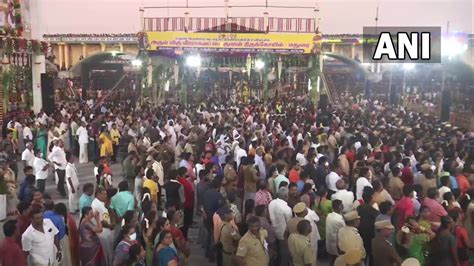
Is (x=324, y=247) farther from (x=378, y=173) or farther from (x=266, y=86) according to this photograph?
(x=266, y=86)

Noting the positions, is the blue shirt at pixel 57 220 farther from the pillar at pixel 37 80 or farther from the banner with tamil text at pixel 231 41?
the pillar at pixel 37 80

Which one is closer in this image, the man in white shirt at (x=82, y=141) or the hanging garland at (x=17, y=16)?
the man in white shirt at (x=82, y=141)

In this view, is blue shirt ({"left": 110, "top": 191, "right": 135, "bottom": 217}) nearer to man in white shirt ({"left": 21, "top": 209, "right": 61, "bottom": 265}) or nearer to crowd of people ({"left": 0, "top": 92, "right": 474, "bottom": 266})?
crowd of people ({"left": 0, "top": 92, "right": 474, "bottom": 266})

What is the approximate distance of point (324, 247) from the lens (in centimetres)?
756

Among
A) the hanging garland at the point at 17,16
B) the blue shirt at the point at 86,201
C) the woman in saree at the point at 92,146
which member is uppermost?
the hanging garland at the point at 17,16

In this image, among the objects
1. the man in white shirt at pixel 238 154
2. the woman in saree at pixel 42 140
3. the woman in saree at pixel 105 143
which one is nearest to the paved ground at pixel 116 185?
the woman in saree at pixel 105 143

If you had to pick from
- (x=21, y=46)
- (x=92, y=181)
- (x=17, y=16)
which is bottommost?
(x=92, y=181)

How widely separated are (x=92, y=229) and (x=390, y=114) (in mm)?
14763

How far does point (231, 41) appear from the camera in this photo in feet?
69.3

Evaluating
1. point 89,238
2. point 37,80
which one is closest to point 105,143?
point 89,238

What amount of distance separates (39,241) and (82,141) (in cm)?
899

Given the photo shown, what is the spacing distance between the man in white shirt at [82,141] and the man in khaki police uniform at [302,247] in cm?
967

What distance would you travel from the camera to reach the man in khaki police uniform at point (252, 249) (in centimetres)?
564

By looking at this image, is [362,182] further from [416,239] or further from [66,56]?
[66,56]
